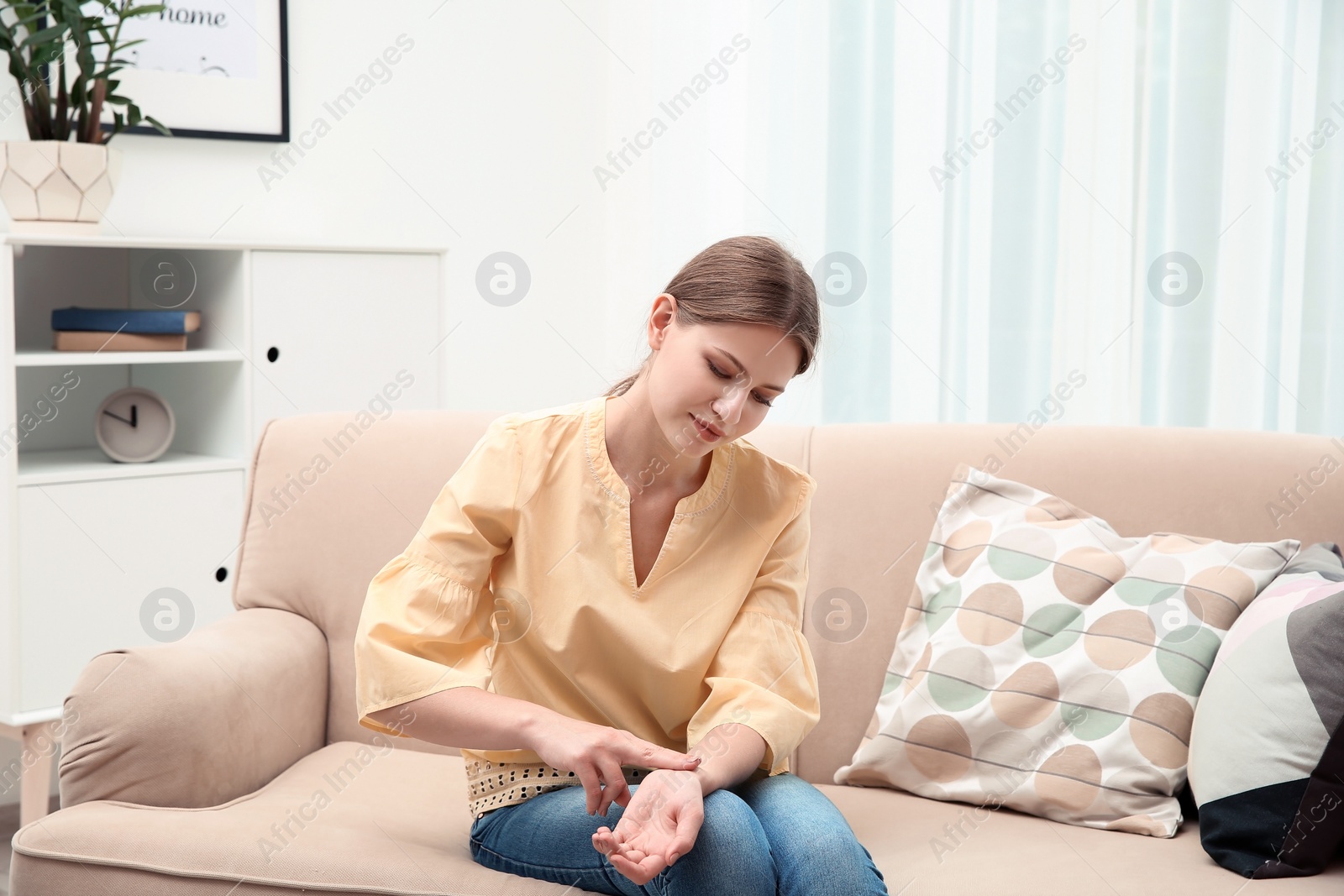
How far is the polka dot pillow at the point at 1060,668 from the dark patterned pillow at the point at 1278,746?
0.07 meters

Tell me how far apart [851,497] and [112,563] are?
1.43 meters

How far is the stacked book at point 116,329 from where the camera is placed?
2.31 metres

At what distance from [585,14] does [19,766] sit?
94.4 inches

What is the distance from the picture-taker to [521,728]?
1230 millimetres

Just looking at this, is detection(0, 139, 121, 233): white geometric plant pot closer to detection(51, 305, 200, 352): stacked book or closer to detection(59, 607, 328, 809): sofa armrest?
detection(51, 305, 200, 352): stacked book

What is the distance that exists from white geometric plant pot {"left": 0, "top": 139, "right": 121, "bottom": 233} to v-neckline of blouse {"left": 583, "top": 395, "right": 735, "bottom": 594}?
142 cm

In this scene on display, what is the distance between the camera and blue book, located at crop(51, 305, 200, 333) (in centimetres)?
232

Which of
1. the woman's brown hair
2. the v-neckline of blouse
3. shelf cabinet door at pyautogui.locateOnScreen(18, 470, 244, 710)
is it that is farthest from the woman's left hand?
shelf cabinet door at pyautogui.locateOnScreen(18, 470, 244, 710)

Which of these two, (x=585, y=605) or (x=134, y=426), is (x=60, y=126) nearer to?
(x=134, y=426)

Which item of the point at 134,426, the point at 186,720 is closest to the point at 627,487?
the point at 186,720

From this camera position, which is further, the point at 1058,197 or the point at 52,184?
the point at 1058,197

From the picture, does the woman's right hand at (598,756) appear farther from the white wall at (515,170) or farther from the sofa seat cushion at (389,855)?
the white wall at (515,170)

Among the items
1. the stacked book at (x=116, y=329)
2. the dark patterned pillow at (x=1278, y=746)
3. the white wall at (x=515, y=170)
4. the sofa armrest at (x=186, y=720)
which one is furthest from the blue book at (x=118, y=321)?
the dark patterned pillow at (x=1278, y=746)

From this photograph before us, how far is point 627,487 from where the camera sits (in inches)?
55.7
